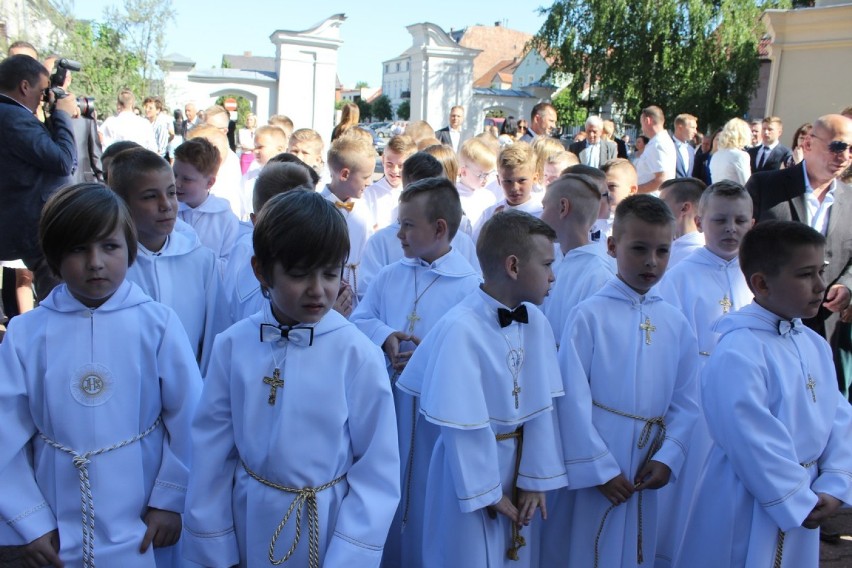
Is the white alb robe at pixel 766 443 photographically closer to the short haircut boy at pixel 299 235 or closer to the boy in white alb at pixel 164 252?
the short haircut boy at pixel 299 235

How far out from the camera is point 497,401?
115 inches

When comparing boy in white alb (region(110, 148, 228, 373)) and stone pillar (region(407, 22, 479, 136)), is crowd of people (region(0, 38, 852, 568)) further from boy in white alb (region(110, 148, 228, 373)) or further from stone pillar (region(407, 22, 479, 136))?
stone pillar (region(407, 22, 479, 136))

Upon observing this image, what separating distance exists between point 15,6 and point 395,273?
22.3 metres

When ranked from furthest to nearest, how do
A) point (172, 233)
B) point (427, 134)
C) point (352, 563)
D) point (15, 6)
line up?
point (15, 6) < point (427, 134) < point (172, 233) < point (352, 563)

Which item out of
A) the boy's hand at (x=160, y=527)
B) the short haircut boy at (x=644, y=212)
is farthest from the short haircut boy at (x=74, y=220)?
the short haircut boy at (x=644, y=212)

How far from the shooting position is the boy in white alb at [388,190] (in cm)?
607

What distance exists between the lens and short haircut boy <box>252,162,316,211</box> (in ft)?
12.8

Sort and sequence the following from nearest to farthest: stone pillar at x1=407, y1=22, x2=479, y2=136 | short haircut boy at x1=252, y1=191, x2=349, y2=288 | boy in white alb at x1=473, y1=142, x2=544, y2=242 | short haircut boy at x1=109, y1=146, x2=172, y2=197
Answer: short haircut boy at x1=252, y1=191, x2=349, y2=288
short haircut boy at x1=109, y1=146, x2=172, y2=197
boy in white alb at x1=473, y1=142, x2=544, y2=242
stone pillar at x1=407, y1=22, x2=479, y2=136

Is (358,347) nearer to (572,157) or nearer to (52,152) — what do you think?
(52,152)

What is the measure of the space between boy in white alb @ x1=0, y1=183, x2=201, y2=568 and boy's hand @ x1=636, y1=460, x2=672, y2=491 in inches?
76.0

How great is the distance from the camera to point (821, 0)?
628 inches

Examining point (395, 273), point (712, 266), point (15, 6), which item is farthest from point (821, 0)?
point (15, 6)

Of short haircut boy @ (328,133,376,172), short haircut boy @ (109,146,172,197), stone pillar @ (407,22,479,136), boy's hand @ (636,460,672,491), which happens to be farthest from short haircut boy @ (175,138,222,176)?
stone pillar @ (407,22,479,136)

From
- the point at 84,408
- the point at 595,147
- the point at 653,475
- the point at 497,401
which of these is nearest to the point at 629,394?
the point at 653,475
